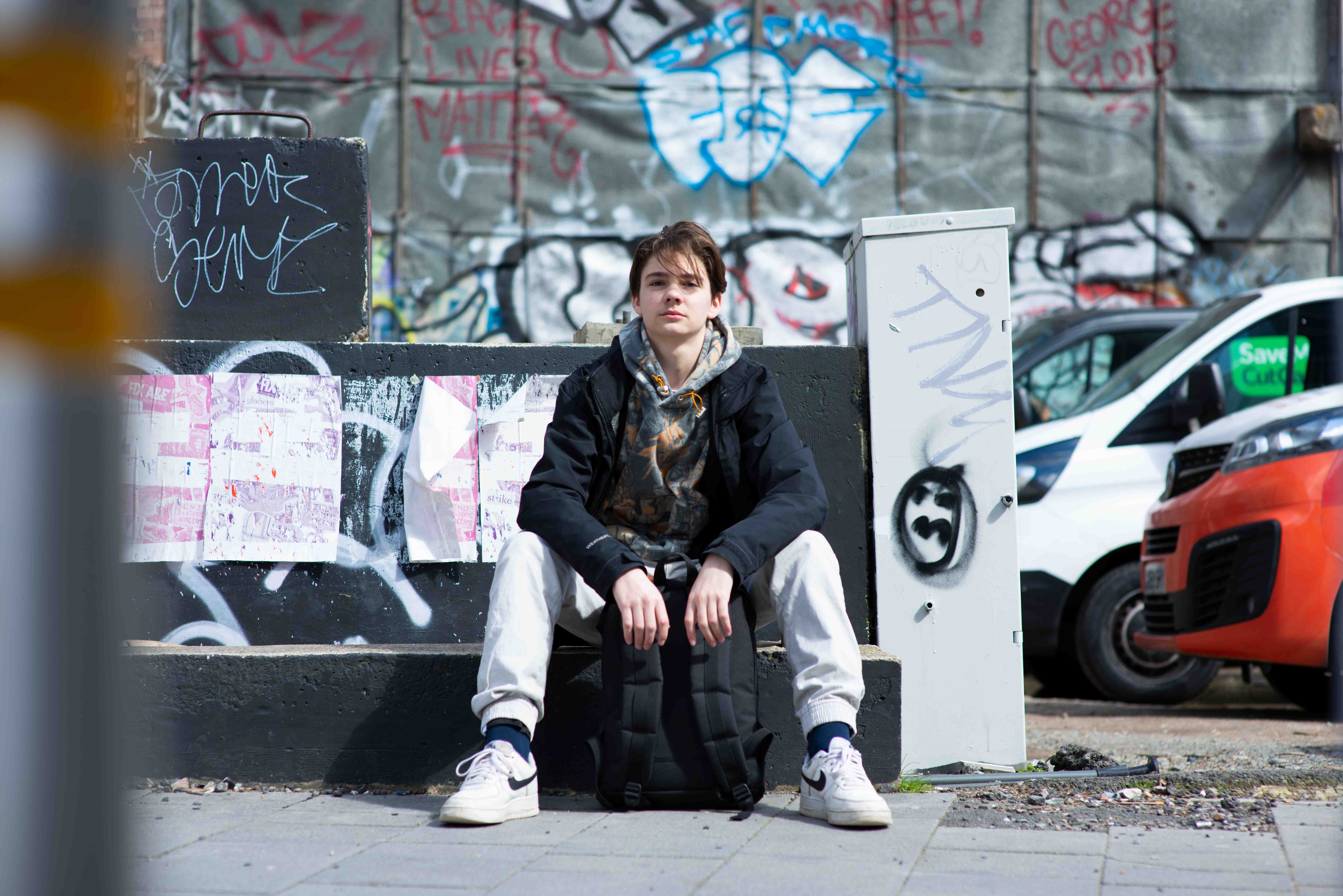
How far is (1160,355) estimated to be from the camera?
21.8 feet

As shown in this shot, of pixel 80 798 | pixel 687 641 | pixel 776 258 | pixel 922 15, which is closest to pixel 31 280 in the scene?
pixel 80 798

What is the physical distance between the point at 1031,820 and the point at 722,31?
→ 9.90 metres

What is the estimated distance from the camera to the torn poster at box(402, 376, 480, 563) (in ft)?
13.0

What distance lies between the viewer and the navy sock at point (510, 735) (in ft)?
9.82

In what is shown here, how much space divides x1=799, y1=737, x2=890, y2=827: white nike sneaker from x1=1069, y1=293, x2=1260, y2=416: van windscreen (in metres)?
3.93

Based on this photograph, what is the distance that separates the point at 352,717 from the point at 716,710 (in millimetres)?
1115

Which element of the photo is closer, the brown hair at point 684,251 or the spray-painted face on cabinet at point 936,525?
the brown hair at point 684,251

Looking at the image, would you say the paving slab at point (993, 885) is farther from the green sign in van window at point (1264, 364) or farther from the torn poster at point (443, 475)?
the green sign in van window at point (1264, 364)

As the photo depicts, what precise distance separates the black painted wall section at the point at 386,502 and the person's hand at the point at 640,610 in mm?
1125

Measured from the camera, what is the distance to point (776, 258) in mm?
11617

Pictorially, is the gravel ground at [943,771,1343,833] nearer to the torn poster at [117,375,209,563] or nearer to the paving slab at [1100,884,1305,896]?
the paving slab at [1100,884,1305,896]


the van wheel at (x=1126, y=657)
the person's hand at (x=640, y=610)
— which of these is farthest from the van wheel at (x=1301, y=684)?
the person's hand at (x=640, y=610)

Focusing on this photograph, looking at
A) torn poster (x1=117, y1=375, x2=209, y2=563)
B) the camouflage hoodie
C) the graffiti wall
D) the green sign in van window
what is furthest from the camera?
the graffiti wall

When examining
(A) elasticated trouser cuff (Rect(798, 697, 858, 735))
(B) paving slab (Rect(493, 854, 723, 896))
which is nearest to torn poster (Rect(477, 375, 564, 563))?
(A) elasticated trouser cuff (Rect(798, 697, 858, 735))
